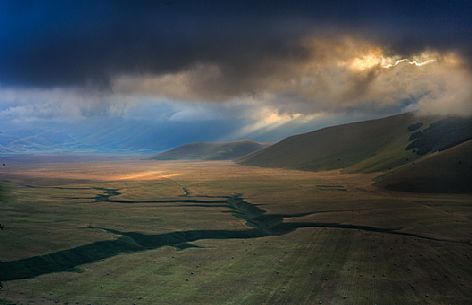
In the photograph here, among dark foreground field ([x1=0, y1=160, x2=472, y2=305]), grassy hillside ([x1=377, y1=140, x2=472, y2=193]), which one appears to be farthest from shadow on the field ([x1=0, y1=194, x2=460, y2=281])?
grassy hillside ([x1=377, y1=140, x2=472, y2=193])

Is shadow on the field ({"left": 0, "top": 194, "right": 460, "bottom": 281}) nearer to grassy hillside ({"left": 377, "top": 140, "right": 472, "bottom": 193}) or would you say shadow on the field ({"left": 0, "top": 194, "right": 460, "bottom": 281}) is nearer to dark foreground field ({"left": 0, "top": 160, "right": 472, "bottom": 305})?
dark foreground field ({"left": 0, "top": 160, "right": 472, "bottom": 305})

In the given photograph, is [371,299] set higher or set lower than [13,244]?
lower

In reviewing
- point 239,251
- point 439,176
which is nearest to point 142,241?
→ point 239,251

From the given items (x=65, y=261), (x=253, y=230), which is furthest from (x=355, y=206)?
(x=65, y=261)

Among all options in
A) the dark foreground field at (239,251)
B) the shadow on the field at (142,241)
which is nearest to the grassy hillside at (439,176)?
the dark foreground field at (239,251)

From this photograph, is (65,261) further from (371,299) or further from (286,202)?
(286,202)

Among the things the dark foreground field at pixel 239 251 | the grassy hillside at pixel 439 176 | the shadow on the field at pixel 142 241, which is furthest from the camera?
the grassy hillside at pixel 439 176

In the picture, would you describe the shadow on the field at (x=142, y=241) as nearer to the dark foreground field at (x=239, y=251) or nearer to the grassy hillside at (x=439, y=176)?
the dark foreground field at (x=239, y=251)
